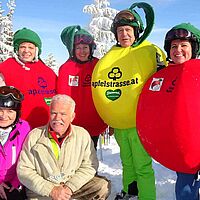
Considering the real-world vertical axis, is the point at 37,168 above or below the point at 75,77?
below

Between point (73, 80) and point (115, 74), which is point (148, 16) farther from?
point (73, 80)

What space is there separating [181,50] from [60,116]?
4.56ft

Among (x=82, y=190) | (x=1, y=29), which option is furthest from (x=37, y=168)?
(x=1, y=29)

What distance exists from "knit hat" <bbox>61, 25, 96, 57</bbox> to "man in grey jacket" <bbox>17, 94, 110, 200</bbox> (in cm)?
124

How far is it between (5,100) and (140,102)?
1.45m

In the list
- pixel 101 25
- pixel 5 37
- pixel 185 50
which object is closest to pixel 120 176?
pixel 185 50

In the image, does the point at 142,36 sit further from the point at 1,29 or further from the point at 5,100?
the point at 1,29

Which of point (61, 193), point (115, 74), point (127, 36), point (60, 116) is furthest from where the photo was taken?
point (127, 36)

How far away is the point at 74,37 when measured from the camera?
4645 mm

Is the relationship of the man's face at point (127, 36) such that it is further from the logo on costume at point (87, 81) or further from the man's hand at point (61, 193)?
the man's hand at point (61, 193)

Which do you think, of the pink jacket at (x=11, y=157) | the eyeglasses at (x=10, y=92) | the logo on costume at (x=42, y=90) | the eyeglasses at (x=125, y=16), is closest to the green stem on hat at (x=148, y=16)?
the eyeglasses at (x=125, y=16)

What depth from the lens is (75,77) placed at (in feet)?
14.8

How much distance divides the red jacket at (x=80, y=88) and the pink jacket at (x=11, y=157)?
3.26 feet

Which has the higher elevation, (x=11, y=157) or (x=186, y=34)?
(x=186, y=34)
